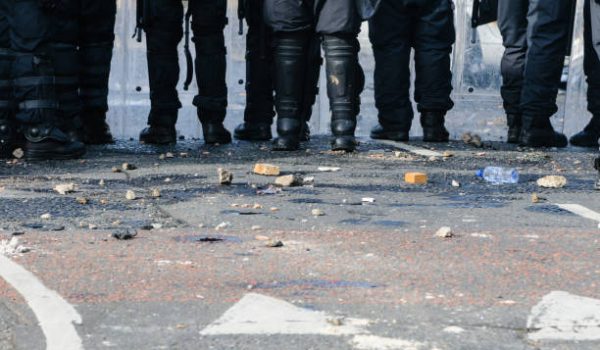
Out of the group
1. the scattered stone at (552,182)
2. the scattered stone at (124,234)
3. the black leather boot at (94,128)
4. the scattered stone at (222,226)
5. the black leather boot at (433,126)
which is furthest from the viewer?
the black leather boot at (433,126)

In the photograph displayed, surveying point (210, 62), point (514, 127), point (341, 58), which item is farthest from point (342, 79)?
point (514, 127)

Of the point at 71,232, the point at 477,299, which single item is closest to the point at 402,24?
the point at 71,232

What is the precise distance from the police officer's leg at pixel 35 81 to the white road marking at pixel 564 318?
143 inches

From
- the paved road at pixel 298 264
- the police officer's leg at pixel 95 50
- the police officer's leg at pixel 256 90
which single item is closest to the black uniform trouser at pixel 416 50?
the police officer's leg at pixel 256 90

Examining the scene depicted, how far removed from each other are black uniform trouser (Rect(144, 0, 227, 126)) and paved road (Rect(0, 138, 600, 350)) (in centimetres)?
156

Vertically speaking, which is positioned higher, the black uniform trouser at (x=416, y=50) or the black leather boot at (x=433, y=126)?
the black uniform trouser at (x=416, y=50)

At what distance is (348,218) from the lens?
430 cm

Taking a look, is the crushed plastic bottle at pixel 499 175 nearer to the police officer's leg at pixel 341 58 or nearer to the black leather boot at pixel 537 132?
the police officer's leg at pixel 341 58

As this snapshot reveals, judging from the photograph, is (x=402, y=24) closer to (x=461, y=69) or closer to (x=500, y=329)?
(x=461, y=69)

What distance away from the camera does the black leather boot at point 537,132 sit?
7.46 metres

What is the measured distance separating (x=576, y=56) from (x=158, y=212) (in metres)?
6.24

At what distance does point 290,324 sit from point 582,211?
85.7 inches

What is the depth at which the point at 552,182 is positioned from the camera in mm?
5422

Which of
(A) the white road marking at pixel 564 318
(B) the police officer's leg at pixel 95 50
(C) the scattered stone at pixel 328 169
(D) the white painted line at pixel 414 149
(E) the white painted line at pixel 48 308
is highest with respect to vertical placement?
(B) the police officer's leg at pixel 95 50
